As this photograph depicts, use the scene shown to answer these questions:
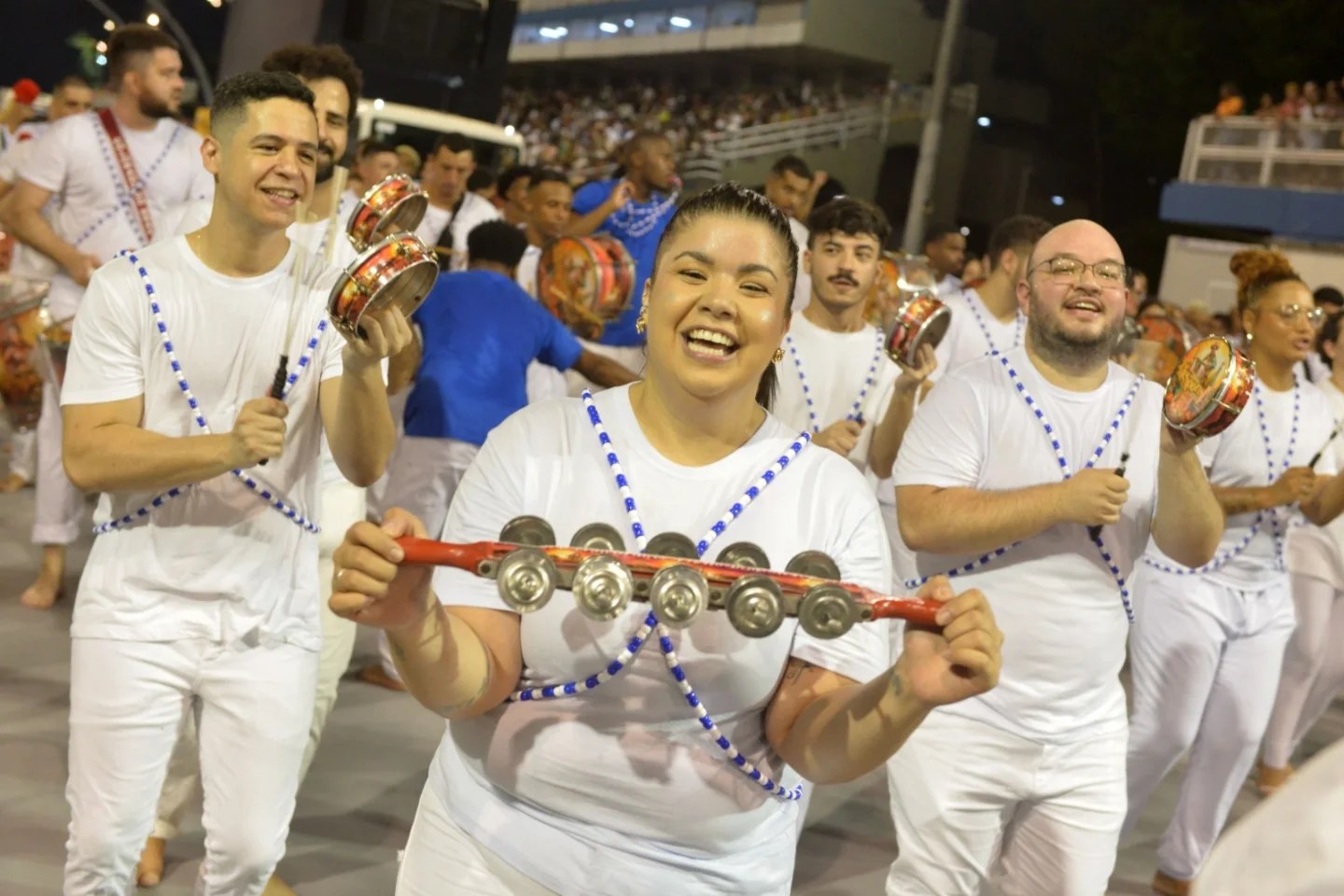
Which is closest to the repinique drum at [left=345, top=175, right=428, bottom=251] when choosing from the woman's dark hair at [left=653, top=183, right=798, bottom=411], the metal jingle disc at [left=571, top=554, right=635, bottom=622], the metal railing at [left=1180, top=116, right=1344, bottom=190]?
the woman's dark hair at [left=653, top=183, right=798, bottom=411]

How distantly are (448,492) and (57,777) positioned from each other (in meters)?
2.35

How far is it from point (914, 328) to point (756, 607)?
2.94 m

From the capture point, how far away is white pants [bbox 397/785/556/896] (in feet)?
8.77

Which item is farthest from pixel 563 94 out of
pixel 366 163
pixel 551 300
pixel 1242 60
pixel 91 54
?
pixel 551 300

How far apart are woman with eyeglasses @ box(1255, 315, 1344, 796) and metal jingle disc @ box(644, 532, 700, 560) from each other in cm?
554

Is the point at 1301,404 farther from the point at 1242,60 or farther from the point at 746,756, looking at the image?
the point at 1242,60

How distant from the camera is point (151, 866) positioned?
16.2 ft

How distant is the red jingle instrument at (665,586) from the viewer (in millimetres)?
2182

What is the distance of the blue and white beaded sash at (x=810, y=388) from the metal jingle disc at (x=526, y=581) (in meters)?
3.59

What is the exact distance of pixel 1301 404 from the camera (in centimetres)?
605

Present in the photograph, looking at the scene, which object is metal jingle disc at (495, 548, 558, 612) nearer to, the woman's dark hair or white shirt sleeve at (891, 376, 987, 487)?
the woman's dark hair

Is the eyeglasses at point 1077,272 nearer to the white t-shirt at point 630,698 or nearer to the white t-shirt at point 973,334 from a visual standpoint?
the white t-shirt at point 630,698

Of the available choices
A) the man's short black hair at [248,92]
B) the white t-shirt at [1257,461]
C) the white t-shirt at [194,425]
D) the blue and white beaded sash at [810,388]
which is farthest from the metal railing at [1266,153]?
the white t-shirt at [194,425]

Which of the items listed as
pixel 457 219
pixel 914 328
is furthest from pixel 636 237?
pixel 914 328
